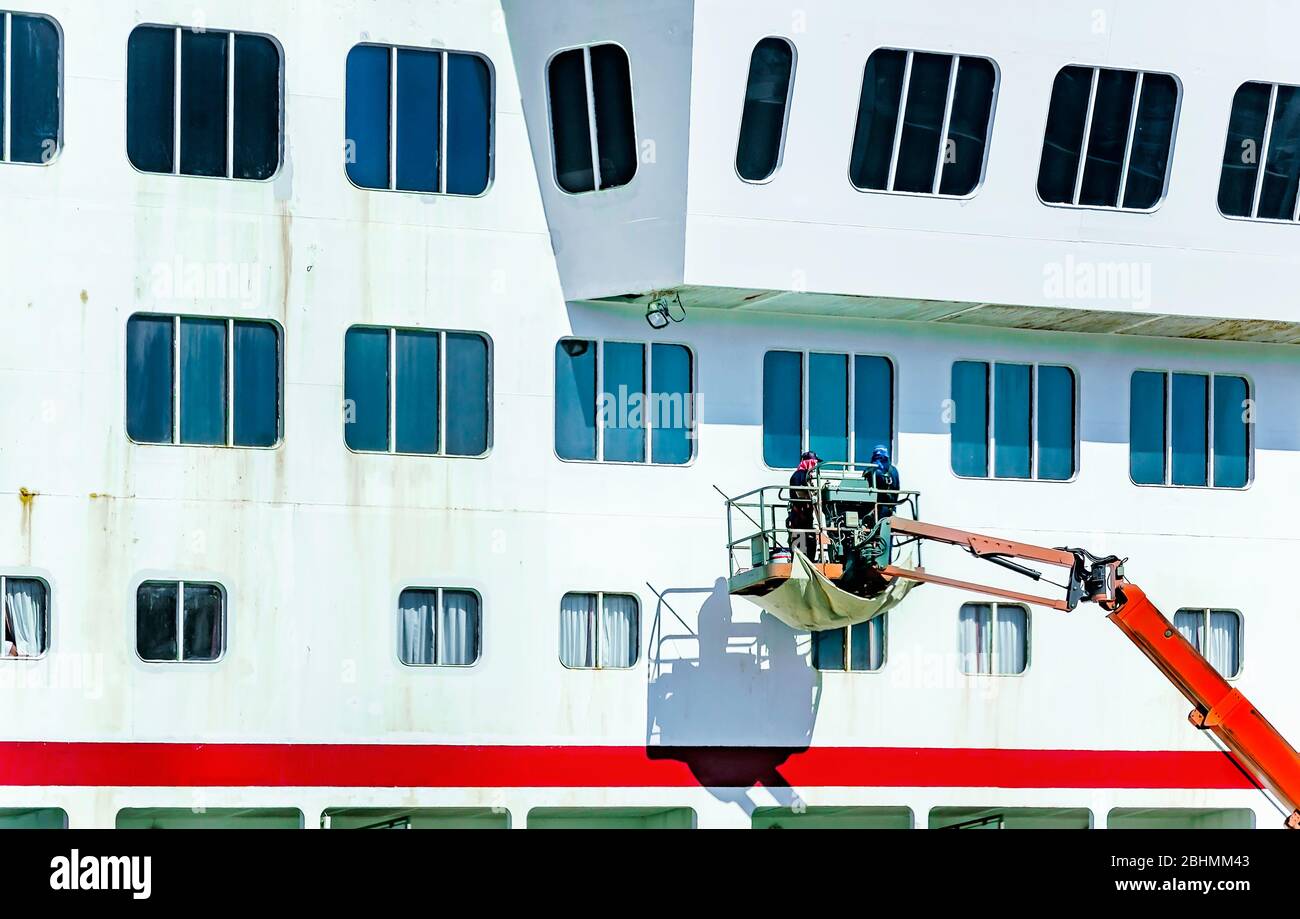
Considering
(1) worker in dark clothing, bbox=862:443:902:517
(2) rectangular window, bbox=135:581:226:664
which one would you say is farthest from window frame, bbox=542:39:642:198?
(2) rectangular window, bbox=135:581:226:664

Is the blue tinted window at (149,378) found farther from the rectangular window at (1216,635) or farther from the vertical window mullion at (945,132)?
the rectangular window at (1216,635)

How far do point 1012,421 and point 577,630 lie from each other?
19.8ft

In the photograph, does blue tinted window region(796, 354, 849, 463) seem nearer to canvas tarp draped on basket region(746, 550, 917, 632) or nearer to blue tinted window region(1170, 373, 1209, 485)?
canvas tarp draped on basket region(746, 550, 917, 632)

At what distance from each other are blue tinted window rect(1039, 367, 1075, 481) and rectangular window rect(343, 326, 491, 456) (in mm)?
6945

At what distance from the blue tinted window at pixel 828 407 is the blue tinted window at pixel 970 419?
4.62 feet

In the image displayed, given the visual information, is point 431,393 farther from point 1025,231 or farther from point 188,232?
point 1025,231

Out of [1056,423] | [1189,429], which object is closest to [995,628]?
[1056,423]

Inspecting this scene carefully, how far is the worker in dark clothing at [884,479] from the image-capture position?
23094 millimetres

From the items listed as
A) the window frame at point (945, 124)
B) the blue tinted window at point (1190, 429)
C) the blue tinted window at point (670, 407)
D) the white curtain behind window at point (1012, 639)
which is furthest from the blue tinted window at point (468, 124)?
A: the blue tinted window at point (1190, 429)

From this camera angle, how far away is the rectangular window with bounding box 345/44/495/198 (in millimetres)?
23438

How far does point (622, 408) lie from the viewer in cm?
2402

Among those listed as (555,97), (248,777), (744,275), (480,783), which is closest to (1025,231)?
(744,275)

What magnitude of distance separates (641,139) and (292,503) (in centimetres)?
573
